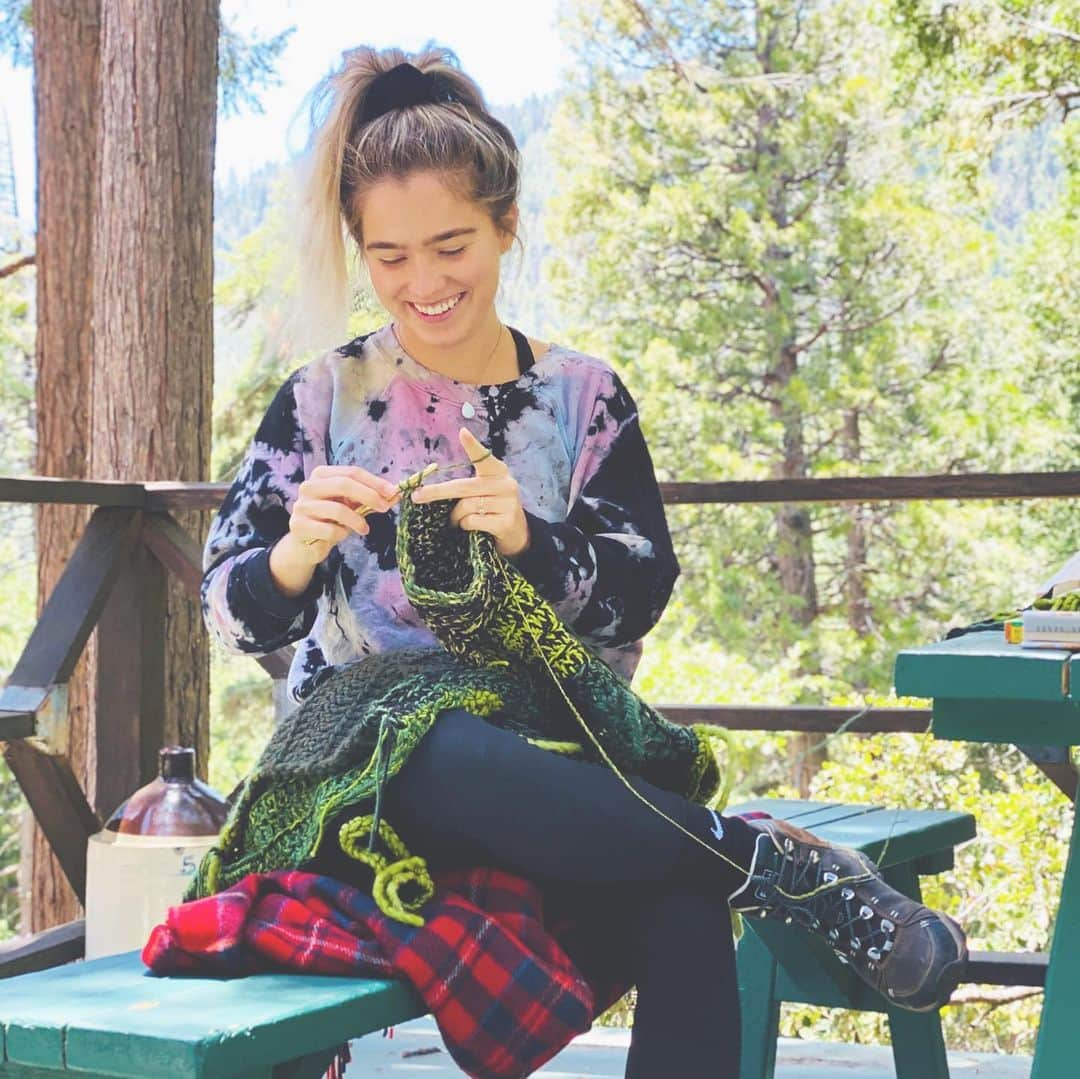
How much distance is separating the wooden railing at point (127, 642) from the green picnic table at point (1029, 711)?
1031 millimetres

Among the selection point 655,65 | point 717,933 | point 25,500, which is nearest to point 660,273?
point 655,65

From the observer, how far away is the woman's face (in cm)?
170

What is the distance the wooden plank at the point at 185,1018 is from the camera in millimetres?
1104

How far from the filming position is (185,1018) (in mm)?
1149

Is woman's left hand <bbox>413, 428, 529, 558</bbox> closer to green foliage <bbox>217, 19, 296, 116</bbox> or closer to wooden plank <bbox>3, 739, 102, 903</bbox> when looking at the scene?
wooden plank <bbox>3, 739, 102, 903</bbox>

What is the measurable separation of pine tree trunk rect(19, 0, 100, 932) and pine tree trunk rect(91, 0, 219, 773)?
1.30 m

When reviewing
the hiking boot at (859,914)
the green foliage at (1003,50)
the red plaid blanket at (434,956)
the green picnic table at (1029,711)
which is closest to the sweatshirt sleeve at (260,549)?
the red plaid blanket at (434,956)

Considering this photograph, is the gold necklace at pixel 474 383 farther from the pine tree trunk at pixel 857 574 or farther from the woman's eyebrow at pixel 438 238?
the pine tree trunk at pixel 857 574

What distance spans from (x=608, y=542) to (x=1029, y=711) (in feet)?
1.61

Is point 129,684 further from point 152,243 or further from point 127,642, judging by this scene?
point 152,243

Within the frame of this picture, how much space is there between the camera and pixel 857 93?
16656mm

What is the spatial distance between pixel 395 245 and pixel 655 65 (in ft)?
53.7

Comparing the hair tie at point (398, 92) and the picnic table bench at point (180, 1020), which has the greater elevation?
the hair tie at point (398, 92)

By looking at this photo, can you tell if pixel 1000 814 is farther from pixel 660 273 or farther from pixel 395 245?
pixel 660 273
